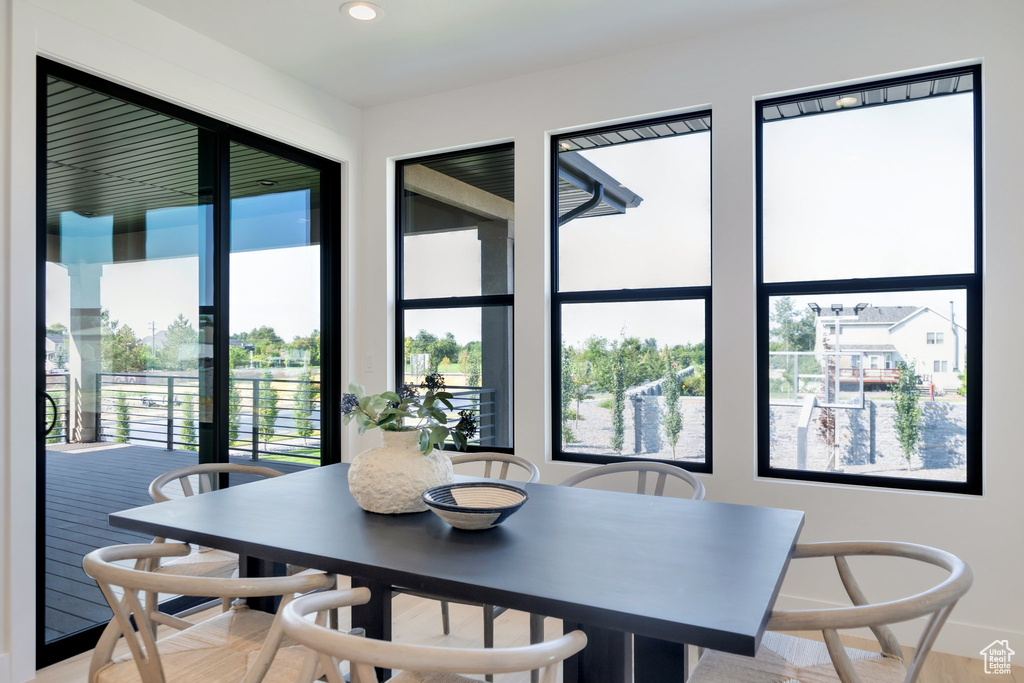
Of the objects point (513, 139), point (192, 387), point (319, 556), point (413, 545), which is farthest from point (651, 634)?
point (513, 139)

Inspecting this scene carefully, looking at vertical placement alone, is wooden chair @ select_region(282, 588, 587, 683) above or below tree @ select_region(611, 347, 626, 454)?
below

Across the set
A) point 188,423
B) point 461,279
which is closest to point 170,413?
point 188,423

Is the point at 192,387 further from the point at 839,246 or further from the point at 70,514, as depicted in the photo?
the point at 839,246

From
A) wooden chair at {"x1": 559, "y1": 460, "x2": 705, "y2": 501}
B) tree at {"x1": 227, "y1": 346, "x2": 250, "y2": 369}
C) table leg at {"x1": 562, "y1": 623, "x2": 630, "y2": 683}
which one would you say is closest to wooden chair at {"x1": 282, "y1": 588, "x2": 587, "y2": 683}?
table leg at {"x1": 562, "y1": 623, "x2": 630, "y2": 683}

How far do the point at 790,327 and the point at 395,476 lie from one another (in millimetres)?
2026

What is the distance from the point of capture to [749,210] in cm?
299

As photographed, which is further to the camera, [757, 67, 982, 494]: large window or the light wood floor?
[757, 67, 982, 494]: large window

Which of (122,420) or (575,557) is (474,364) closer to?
(122,420)

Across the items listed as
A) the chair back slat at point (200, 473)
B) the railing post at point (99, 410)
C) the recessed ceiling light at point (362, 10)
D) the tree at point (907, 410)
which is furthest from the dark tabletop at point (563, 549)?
the recessed ceiling light at point (362, 10)

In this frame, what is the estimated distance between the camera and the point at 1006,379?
100 inches

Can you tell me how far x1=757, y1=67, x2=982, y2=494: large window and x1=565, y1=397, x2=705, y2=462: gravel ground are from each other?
298mm

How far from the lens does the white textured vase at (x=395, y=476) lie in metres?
1.80

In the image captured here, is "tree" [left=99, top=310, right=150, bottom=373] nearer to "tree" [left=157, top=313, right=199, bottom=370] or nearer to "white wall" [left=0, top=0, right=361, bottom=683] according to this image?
"tree" [left=157, top=313, right=199, bottom=370]

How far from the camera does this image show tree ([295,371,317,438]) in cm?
375
